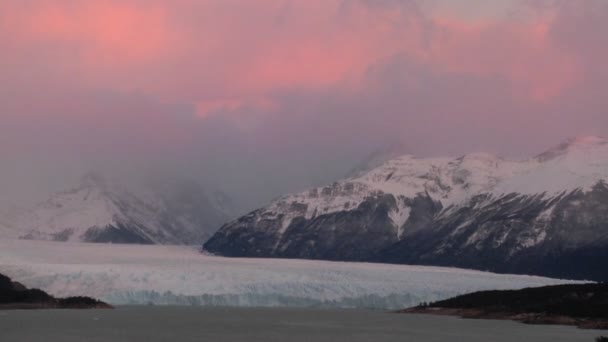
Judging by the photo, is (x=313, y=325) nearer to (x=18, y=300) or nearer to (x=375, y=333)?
(x=375, y=333)

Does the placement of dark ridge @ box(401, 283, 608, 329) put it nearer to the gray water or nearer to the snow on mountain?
the gray water

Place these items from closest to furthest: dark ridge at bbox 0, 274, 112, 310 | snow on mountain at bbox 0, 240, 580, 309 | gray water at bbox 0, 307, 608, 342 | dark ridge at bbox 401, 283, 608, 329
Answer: gray water at bbox 0, 307, 608, 342, dark ridge at bbox 401, 283, 608, 329, dark ridge at bbox 0, 274, 112, 310, snow on mountain at bbox 0, 240, 580, 309

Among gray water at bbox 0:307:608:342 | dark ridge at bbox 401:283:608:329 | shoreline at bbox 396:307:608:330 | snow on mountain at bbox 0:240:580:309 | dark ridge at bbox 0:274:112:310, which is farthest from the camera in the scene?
snow on mountain at bbox 0:240:580:309

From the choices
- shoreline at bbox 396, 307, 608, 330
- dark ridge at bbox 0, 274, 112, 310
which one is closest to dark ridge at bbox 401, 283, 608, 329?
shoreline at bbox 396, 307, 608, 330

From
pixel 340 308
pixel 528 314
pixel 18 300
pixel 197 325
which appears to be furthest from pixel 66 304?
pixel 528 314

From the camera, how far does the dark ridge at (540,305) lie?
4695 inches

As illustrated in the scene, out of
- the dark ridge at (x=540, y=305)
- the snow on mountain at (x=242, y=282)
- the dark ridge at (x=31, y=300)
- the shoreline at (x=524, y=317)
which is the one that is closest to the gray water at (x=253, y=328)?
the shoreline at (x=524, y=317)

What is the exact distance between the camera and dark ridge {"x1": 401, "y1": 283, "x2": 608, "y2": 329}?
119m

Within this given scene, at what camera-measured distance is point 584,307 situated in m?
121

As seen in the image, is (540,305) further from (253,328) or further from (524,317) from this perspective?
(253,328)

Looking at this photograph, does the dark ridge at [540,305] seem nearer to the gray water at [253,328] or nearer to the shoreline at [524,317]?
the shoreline at [524,317]

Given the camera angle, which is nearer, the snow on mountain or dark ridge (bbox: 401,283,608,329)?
dark ridge (bbox: 401,283,608,329)

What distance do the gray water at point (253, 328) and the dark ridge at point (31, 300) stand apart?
14.8ft

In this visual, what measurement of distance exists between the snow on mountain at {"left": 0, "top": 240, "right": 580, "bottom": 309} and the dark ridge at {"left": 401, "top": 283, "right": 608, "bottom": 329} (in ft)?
27.4
